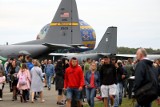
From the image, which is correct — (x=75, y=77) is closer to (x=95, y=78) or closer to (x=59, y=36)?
(x=95, y=78)

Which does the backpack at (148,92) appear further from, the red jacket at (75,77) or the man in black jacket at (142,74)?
the red jacket at (75,77)

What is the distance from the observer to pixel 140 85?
28.0ft

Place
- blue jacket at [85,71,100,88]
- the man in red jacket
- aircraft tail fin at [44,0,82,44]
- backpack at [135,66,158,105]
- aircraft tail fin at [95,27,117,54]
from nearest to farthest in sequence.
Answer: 1. backpack at [135,66,158,105]
2. the man in red jacket
3. blue jacket at [85,71,100,88]
4. aircraft tail fin at [44,0,82,44]
5. aircraft tail fin at [95,27,117,54]

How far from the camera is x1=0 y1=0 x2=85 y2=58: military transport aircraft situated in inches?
1709

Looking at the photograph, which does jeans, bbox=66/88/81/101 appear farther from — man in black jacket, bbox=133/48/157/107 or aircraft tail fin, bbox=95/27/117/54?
aircraft tail fin, bbox=95/27/117/54

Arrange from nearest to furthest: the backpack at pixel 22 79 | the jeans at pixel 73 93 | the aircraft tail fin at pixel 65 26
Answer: the jeans at pixel 73 93
the backpack at pixel 22 79
the aircraft tail fin at pixel 65 26

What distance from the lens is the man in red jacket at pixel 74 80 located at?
42.5 feet

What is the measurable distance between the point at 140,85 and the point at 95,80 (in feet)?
18.4

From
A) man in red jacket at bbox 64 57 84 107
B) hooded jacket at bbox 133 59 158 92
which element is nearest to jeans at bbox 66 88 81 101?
man in red jacket at bbox 64 57 84 107

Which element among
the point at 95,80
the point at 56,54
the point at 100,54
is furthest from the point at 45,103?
the point at 56,54

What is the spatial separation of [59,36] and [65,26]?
1382 mm

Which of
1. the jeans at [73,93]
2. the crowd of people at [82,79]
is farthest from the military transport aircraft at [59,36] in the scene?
the jeans at [73,93]

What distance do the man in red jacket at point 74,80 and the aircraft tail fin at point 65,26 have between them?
32227 millimetres

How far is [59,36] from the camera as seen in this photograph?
45750mm
